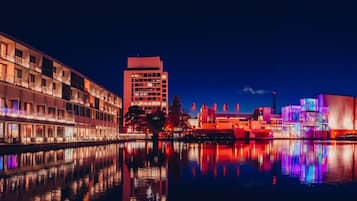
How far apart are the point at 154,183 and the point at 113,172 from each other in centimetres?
430

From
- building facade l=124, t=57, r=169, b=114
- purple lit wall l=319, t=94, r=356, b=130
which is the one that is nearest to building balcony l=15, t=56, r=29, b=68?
building facade l=124, t=57, r=169, b=114

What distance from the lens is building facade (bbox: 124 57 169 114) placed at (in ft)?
531

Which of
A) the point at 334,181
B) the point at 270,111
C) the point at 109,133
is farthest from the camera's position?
the point at 270,111

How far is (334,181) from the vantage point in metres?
16.9

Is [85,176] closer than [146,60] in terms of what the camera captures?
Yes

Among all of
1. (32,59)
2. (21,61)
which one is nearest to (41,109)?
(32,59)

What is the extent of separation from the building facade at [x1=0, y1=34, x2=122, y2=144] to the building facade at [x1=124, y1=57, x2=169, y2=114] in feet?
289

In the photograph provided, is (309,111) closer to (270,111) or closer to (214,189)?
(270,111)

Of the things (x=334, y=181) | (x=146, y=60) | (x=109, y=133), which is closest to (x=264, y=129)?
(x=146, y=60)

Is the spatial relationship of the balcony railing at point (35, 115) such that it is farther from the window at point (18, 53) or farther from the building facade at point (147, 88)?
the building facade at point (147, 88)

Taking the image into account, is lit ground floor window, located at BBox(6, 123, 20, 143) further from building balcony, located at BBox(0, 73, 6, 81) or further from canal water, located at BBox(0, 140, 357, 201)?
canal water, located at BBox(0, 140, 357, 201)

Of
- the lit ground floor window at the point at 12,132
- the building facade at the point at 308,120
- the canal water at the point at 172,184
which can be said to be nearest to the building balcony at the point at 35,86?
the lit ground floor window at the point at 12,132

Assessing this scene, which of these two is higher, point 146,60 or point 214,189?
point 146,60

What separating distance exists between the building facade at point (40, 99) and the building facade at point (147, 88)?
88.2m
